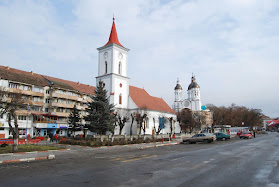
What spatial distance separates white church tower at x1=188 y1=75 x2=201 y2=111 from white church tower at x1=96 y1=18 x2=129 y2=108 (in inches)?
2329

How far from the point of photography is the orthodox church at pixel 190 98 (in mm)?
93438

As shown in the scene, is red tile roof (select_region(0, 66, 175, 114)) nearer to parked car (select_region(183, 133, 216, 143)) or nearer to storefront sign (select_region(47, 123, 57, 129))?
storefront sign (select_region(47, 123, 57, 129))

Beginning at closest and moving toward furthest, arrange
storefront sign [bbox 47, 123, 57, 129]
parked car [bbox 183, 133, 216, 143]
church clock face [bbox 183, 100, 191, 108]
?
parked car [bbox 183, 133, 216, 143] < storefront sign [bbox 47, 123, 57, 129] < church clock face [bbox 183, 100, 191, 108]

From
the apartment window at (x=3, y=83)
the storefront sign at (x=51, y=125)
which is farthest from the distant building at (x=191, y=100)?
the apartment window at (x=3, y=83)

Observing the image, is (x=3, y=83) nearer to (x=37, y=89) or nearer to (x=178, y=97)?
(x=37, y=89)

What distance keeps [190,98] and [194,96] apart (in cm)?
285

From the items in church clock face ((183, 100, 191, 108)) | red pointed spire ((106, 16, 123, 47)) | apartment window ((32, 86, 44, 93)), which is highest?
red pointed spire ((106, 16, 123, 47))

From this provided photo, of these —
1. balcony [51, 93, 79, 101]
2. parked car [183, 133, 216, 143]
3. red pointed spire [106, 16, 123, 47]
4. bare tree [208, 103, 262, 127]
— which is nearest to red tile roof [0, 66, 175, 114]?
balcony [51, 93, 79, 101]

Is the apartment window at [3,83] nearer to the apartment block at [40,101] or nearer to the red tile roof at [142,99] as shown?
the apartment block at [40,101]

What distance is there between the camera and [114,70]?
38.1 m

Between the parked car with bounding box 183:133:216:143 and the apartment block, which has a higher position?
the apartment block

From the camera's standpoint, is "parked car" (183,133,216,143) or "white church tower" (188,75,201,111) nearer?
"parked car" (183,133,216,143)

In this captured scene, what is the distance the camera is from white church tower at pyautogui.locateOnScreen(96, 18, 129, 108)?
3781cm

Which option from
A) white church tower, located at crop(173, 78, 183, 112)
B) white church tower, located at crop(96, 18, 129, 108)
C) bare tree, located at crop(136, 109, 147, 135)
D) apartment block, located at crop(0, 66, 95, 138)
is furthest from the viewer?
white church tower, located at crop(173, 78, 183, 112)
